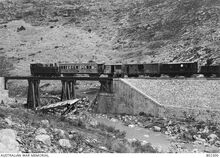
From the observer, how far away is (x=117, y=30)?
6256cm

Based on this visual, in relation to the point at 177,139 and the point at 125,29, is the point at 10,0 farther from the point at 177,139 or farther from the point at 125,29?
the point at 177,139

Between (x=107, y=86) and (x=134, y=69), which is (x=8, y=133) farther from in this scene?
(x=134, y=69)

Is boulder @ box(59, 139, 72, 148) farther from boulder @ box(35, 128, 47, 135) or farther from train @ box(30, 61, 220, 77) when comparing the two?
train @ box(30, 61, 220, 77)

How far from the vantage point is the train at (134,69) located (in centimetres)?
3121

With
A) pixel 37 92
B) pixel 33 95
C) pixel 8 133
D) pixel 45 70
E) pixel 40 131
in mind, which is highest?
pixel 45 70

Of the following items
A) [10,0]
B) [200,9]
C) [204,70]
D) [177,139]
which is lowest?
[177,139]

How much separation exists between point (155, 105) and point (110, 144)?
11.9 m

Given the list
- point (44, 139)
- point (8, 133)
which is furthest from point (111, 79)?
point (8, 133)

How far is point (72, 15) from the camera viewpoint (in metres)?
75.1

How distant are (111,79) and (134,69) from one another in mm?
3628

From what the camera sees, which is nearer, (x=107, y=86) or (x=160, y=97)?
(x=160, y=97)

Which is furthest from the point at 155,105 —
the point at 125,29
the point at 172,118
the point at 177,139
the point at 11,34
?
the point at 11,34

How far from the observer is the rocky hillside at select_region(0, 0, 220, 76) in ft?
155

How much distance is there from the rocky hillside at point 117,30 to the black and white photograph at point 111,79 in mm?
202
